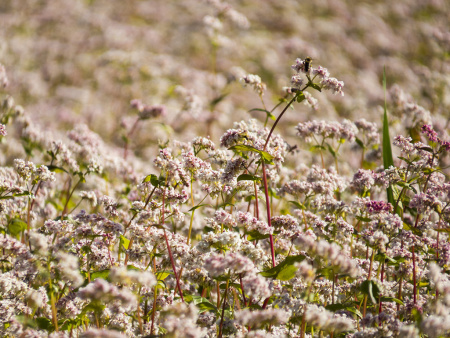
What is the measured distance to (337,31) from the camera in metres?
20.9

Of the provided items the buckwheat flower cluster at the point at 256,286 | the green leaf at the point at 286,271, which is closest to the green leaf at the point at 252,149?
the green leaf at the point at 286,271

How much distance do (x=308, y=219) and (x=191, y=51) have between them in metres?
15.8

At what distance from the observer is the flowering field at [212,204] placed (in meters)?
3.18

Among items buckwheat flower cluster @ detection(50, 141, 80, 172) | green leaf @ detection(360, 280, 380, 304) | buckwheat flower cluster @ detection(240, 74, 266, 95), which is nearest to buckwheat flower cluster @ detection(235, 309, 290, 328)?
green leaf @ detection(360, 280, 380, 304)

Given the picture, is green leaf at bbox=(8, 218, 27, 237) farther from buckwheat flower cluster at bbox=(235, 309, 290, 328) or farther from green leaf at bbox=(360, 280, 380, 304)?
green leaf at bbox=(360, 280, 380, 304)

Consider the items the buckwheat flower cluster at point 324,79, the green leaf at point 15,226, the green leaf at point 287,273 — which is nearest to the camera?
the green leaf at point 287,273

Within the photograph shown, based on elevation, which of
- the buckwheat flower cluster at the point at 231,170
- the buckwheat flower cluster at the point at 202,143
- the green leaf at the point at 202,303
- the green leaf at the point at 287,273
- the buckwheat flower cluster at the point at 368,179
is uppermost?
the buckwheat flower cluster at the point at 202,143

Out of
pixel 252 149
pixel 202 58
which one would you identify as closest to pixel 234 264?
pixel 252 149

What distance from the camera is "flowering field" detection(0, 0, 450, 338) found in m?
3.18

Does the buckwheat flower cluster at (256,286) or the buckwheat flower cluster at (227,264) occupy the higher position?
the buckwheat flower cluster at (227,264)

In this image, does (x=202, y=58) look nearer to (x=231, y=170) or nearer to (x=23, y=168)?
(x=23, y=168)

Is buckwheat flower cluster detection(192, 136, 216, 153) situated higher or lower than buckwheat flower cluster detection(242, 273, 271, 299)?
higher

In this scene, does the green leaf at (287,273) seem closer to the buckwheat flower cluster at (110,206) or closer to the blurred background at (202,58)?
the buckwheat flower cluster at (110,206)

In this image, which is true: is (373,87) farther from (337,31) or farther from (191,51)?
(191,51)
